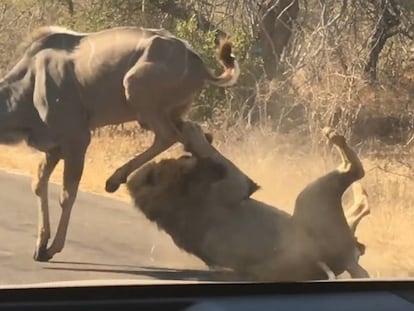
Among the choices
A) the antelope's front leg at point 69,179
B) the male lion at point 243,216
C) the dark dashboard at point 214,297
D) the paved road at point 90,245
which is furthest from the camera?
the male lion at point 243,216

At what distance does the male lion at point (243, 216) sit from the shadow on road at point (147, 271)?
0.15 m

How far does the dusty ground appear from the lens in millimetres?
3283

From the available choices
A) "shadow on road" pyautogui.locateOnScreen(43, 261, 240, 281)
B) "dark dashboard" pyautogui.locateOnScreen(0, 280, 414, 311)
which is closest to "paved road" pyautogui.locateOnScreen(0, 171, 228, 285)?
"shadow on road" pyautogui.locateOnScreen(43, 261, 240, 281)

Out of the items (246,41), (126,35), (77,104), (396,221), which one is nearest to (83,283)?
(77,104)

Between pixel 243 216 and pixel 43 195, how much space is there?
32.9 inches

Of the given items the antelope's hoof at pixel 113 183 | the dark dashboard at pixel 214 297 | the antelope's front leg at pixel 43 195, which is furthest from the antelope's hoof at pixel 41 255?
the antelope's hoof at pixel 113 183

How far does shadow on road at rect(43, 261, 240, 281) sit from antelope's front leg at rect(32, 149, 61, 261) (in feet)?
0.26

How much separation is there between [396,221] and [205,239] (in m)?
0.82

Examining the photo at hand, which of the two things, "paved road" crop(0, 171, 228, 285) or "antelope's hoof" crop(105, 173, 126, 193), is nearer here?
"paved road" crop(0, 171, 228, 285)

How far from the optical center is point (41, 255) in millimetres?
3129

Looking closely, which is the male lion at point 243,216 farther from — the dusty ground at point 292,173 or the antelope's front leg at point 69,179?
the antelope's front leg at point 69,179

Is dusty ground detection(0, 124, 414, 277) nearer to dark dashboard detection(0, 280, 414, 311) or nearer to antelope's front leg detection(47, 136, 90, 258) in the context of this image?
antelope's front leg detection(47, 136, 90, 258)

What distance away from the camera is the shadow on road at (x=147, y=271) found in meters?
3.14

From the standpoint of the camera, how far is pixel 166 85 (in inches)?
133
